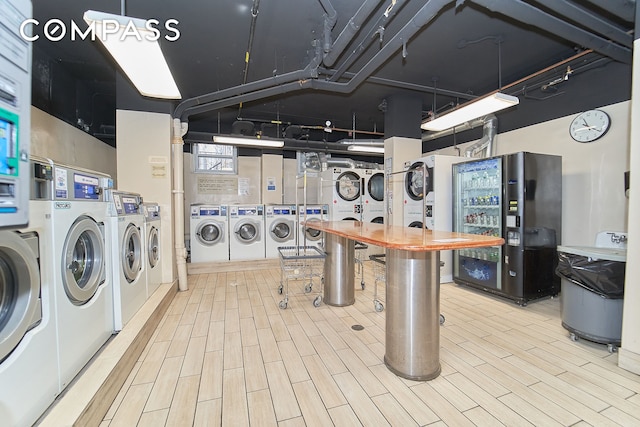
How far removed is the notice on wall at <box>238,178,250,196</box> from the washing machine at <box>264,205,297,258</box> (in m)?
1.97

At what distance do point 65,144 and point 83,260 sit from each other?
3094 millimetres

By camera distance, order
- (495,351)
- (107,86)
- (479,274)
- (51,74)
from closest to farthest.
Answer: (495,351), (51,74), (479,274), (107,86)

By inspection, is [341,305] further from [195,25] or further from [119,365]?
[195,25]

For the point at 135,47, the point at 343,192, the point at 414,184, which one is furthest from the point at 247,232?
the point at 135,47

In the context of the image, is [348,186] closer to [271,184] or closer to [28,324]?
[271,184]

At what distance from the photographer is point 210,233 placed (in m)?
5.36

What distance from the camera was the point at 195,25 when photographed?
10.2 feet

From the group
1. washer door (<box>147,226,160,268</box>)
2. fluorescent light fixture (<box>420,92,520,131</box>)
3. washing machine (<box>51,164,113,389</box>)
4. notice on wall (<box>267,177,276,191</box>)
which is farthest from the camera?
notice on wall (<box>267,177,276,191</box>)

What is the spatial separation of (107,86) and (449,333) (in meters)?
6.18

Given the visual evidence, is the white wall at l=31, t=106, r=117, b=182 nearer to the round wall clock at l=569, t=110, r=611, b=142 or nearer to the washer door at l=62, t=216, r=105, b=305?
the washer door at l=62, t=216, r=105, b=305

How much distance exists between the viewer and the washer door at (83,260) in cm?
169

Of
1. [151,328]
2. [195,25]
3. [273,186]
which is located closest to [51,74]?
[195,25]

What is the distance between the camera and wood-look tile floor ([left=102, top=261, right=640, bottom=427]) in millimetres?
1649

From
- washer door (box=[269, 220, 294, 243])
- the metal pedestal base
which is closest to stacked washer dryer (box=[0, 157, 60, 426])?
the metal pedestal base
